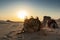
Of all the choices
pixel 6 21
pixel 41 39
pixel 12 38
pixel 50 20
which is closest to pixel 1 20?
pixel 6 21

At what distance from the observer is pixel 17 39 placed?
29.2ft

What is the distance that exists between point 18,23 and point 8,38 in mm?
5651

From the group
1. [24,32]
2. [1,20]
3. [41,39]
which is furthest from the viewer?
[1,20]

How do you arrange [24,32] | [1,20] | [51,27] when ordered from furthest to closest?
[1,20]
[51,27]
[24,32]

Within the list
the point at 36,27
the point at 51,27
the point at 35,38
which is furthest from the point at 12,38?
the point at 51,27

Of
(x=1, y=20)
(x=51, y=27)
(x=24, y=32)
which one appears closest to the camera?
(x=24, y=32)

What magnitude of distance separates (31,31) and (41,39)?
1.77 metres

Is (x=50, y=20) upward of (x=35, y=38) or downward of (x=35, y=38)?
upward

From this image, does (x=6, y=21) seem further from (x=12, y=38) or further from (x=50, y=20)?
(x=12, y=38)

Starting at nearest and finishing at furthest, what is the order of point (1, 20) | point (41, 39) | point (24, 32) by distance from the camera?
point (41, 39) → point (24, 32) → point (1, 20)

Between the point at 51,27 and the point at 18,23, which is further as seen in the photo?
the point at 18,23

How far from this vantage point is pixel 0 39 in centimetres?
898

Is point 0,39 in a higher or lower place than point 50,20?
lower

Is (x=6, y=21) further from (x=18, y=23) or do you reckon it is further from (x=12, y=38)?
(x=12, y=38)
